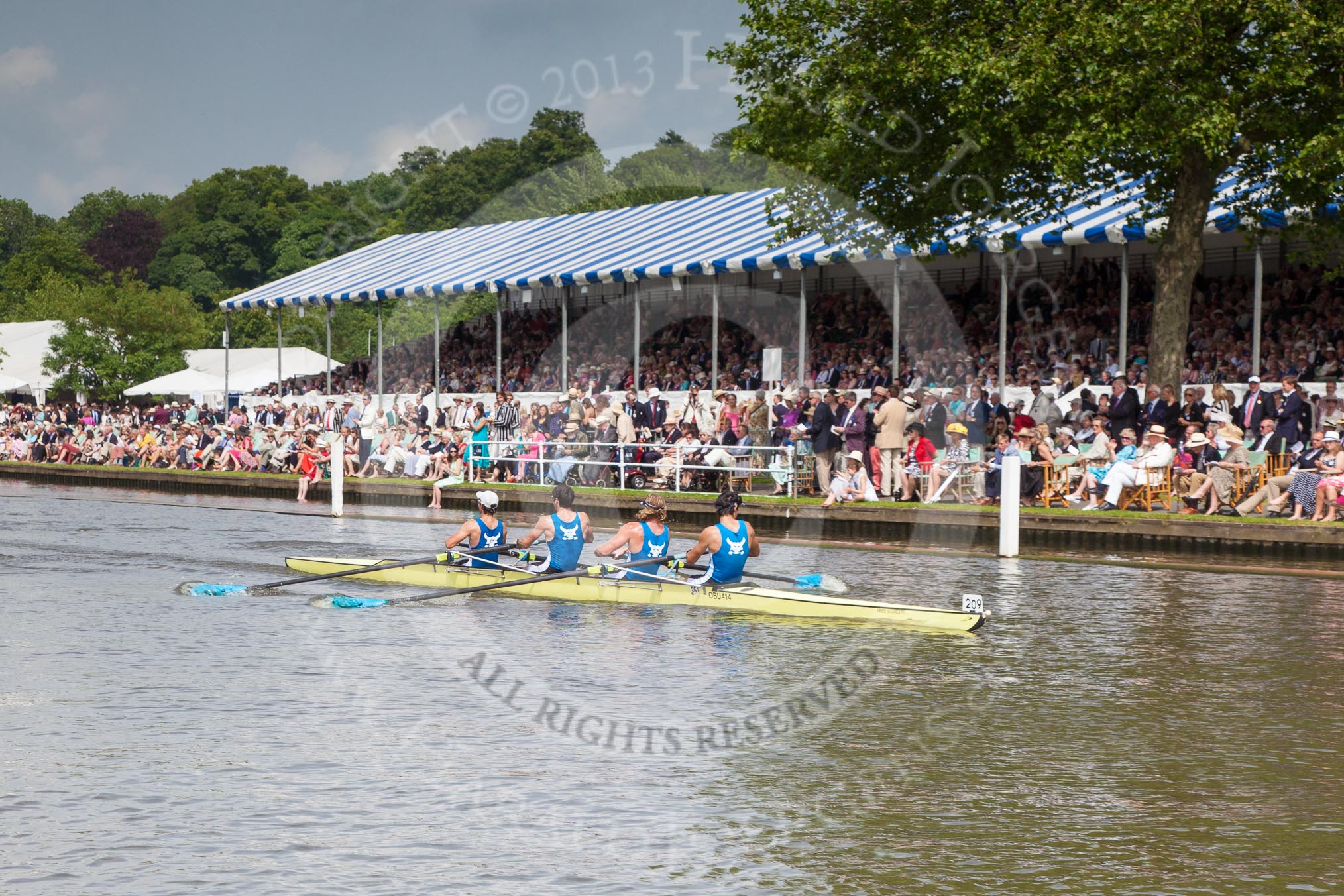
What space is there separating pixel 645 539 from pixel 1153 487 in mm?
9821

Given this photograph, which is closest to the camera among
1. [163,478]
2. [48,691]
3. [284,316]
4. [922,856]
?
[922,856]

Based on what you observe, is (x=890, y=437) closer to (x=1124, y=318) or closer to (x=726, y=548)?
(x=1124, y=318)

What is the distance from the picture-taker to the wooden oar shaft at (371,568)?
54.2ft

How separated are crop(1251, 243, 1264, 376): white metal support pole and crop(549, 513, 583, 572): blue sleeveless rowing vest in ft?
46.2

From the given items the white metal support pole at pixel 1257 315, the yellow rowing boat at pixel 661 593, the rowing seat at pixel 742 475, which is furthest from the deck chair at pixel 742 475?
the yellow rowing boat at pixel 661 593

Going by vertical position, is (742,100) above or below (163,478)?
above

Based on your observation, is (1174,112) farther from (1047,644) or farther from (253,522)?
(253,522)

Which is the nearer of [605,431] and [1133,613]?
[1133,613]

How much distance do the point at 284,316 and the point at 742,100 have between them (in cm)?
7137

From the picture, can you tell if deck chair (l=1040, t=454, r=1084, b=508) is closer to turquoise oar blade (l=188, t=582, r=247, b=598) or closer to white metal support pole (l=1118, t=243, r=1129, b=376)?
white metal support pole (l=1118, t=243, r=1129, b=376)

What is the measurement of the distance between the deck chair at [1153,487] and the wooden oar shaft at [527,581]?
9681 mm

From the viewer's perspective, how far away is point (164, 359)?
7538 cm

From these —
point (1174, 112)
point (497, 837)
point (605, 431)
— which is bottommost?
point (497, 837)

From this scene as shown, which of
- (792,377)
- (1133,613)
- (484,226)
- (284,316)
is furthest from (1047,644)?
(284,316)
